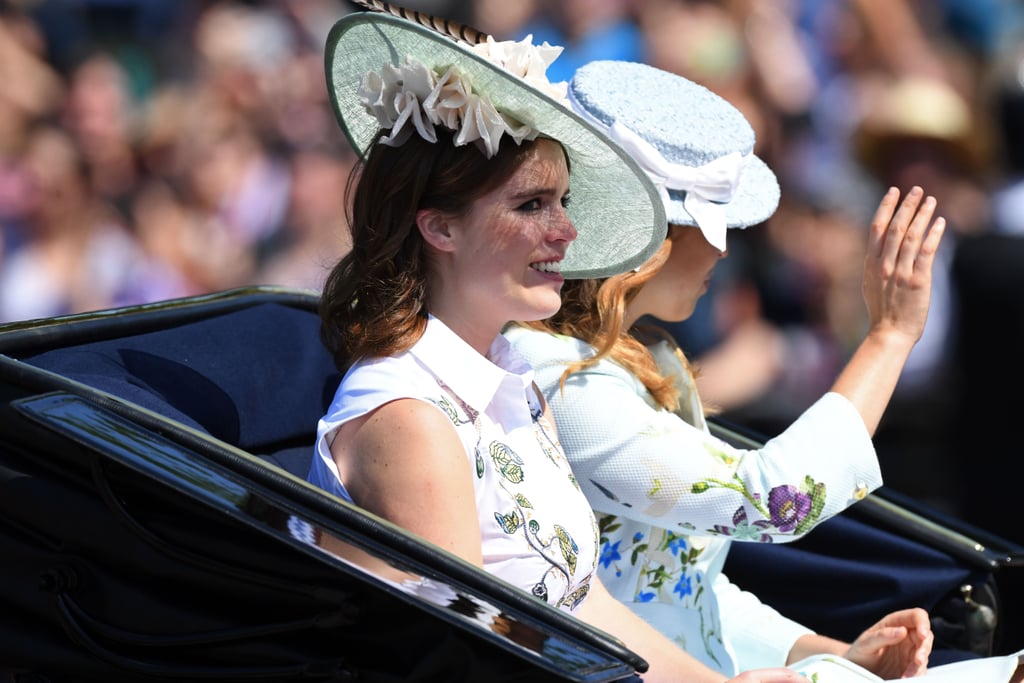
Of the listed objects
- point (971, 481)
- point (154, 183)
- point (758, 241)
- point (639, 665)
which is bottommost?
point (639, 665)

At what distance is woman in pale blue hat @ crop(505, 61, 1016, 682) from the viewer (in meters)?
2.22

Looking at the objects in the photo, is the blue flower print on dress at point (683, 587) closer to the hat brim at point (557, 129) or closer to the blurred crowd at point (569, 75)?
the hat brim at point (557, 129)

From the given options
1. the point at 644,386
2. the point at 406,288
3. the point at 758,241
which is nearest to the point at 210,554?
the point at 406,288

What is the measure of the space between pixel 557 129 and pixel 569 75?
299 cm

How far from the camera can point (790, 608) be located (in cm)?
277

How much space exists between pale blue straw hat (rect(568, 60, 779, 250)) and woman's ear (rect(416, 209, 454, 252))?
42 cm

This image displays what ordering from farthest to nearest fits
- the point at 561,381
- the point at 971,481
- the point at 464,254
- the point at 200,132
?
1. the point at 200,132
2. the point at 971,481
3. the point at 561,381
4. the point at 464,254

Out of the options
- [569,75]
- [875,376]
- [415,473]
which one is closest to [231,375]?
[415,473]

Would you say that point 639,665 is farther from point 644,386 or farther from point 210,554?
point 644,386

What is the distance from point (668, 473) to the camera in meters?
2.21

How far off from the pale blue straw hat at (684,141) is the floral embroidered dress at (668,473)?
0.31 m

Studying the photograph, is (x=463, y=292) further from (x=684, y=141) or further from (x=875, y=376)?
(x=875, y=376)

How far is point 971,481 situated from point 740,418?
153 cm

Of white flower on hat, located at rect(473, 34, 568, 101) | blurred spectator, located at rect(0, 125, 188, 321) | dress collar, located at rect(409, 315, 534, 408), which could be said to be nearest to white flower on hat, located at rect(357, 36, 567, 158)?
white flower on hat, located at rect(473, 34, 568, 101)
